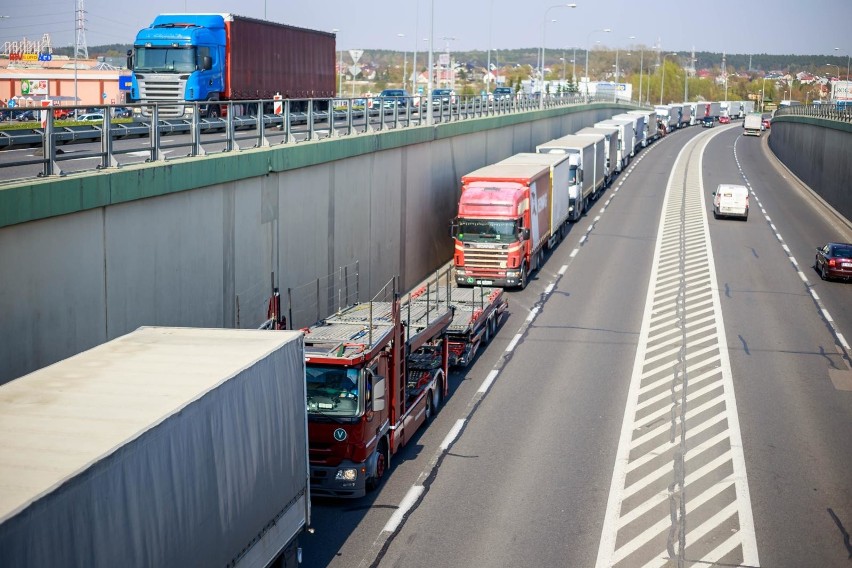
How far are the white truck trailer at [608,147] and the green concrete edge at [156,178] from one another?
35.7 meters

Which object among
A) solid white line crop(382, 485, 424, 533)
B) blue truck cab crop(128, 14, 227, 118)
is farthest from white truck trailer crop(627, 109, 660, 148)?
solid white line crop(382, 485, 424, 533)

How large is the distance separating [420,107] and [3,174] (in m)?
22.6

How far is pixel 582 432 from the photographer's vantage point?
20.5 meters

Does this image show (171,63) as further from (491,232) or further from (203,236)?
(203,236)

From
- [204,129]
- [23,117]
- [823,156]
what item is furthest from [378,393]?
[823,156]

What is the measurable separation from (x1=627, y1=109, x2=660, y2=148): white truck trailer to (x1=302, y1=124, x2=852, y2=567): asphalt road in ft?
200

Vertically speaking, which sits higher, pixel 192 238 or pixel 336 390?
pixel 192 238

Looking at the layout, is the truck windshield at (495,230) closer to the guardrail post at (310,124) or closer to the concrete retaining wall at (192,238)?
the concrete retaining wall at (192,238)

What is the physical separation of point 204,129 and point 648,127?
8879 cm

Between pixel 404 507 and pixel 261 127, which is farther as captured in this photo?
pixel 261 127

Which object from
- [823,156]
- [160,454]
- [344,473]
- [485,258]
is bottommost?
[344,473]

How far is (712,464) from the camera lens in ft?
61.3

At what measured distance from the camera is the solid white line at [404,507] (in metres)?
→ 15.8

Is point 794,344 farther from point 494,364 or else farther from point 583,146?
point 583,146
